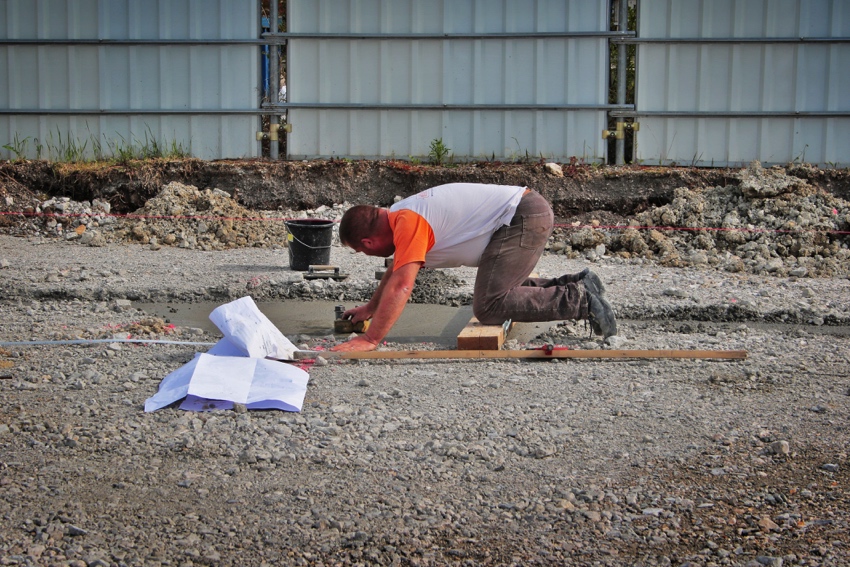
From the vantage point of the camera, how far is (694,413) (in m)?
3.95

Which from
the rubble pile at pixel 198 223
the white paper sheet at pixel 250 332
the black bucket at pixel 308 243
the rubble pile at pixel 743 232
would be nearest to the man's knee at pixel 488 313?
the white paper sheet at pixel 250 332

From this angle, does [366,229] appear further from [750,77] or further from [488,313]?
[750,77]

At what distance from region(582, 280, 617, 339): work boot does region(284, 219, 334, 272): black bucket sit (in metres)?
3.51

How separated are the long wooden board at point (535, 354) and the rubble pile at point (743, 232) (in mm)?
4134

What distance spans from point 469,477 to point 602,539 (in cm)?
61

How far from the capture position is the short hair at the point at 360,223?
477 centimetres

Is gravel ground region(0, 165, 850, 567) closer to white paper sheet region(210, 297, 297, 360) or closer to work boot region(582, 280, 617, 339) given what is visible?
work boot region(582, 280, 617, 339)

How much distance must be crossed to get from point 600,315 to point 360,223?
1.58m

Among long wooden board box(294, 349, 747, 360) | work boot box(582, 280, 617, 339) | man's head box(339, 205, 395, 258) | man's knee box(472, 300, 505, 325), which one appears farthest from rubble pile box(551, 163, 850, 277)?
man's head box(339, 205, 395, 258)

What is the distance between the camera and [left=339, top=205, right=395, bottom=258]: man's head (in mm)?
4770

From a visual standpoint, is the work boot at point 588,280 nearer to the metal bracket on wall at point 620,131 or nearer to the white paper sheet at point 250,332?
the white paper sheet at point 250,332

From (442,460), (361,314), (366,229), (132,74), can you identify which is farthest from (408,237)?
(132,74)

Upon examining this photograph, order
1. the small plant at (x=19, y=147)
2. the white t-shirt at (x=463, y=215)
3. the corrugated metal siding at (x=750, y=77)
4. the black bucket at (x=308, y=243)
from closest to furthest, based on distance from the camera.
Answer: the white t-shirt at (x=463, y=215) → the black bucket at (x=308, y=243) → the corrugated metal siding at (x=750, y=77) → the small plant at (x=19, y=147)

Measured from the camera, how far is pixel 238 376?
4.20 meters
